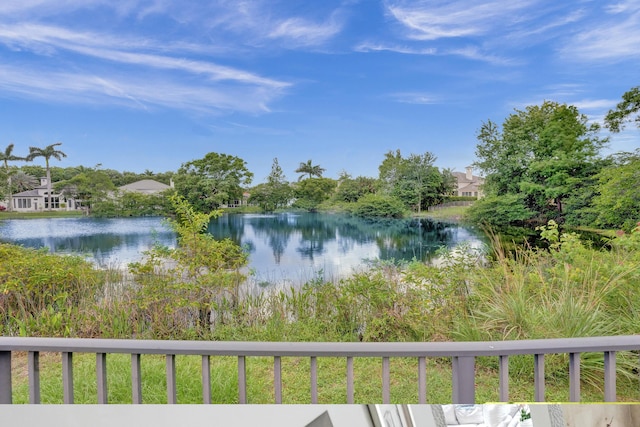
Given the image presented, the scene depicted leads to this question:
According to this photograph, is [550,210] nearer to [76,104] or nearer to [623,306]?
[623,306]

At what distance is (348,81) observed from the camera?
101 inches

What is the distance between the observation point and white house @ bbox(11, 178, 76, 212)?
258 cm

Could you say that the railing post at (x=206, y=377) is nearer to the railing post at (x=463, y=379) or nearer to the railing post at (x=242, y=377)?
the railing post at (x=242, y=377)

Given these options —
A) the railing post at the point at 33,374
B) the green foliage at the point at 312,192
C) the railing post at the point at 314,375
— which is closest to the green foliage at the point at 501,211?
the green foliage at the point at 312,192

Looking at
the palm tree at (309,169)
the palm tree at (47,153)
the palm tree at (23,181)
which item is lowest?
the palm tree at (23,181)

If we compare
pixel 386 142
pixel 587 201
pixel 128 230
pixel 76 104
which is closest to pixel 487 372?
pixel 587 201

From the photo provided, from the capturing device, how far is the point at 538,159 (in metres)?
2.72

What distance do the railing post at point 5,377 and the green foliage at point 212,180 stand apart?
1920 millimetres

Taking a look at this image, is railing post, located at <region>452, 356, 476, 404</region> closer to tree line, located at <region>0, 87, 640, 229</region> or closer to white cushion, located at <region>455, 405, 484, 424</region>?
white cushion, located at <region>455, 405, 484, 424</region>

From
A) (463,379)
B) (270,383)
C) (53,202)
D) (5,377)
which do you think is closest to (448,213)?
(270,383)

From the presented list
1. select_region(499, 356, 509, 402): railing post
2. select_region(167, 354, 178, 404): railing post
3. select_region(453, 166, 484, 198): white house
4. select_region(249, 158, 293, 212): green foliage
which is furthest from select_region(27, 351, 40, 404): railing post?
select_region(453, 166, 484, 198): white house

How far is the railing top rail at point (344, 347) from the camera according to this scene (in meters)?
0.87

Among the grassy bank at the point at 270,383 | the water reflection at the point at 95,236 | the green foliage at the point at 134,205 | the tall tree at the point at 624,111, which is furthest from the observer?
the green foliage at the point at 134,205

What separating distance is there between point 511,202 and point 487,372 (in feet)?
4.12
